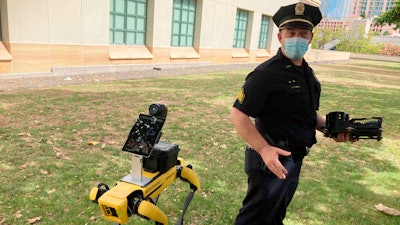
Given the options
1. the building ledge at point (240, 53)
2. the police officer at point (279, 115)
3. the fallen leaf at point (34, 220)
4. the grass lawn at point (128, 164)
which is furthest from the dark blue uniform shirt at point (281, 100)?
the building ledge at point (240, 53)

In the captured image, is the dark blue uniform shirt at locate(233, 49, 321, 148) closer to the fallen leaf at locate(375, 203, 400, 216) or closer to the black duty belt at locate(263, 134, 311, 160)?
the black duty belt at locate(263, 134, 311, 160)

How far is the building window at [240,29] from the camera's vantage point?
24.1 m

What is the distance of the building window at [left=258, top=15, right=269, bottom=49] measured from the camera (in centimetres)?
2740

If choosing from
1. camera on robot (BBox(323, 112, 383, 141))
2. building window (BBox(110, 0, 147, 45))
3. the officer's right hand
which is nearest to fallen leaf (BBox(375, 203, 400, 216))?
camera on robot (BBox(323, 112, 383, 141))

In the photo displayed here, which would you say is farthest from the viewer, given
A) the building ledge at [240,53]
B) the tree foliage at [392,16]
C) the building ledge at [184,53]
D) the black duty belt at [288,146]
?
the building ledge at [240,53]

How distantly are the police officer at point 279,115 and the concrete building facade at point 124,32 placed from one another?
11034 millimetres

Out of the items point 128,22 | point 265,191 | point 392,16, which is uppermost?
point 392,16

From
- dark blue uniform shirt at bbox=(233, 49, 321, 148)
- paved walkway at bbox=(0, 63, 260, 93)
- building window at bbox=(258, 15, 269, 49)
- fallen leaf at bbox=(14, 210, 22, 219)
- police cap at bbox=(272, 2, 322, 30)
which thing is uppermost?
building window at bbox=(258, 15, 269, 49)

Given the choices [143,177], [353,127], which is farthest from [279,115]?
[143,177]

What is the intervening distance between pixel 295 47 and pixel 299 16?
0.23 meters

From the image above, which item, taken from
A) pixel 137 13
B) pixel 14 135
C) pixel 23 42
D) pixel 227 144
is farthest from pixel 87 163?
pixel 137 13

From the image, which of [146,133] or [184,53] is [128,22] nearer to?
[184,53]

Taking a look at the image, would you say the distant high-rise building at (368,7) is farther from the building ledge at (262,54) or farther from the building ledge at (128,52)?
the building ledge at (128,52)

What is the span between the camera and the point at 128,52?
51.1ft
